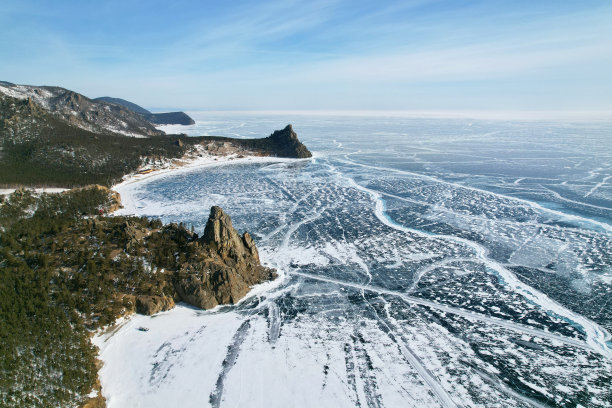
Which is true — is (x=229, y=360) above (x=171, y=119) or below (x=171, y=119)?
below

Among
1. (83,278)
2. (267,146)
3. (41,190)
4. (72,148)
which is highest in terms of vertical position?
(72,148)

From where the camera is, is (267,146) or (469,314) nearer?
(469,314)

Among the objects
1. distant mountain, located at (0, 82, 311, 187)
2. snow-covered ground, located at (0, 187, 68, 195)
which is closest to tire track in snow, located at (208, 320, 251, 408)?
snow-covered ground, located at (0, 187, 68, 195)

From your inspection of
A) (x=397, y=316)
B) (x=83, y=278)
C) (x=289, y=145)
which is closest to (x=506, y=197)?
(x=397, y=316)

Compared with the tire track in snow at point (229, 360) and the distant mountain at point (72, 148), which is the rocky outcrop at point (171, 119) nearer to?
the distant mountain at point (72, 148)

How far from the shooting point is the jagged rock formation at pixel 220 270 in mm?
19562

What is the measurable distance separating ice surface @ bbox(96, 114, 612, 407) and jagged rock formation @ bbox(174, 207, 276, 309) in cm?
84

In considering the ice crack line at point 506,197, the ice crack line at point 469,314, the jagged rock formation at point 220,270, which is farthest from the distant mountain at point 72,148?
the ice crack line at point 469,314

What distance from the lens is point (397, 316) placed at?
18.8m

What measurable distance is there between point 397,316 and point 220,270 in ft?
35.0

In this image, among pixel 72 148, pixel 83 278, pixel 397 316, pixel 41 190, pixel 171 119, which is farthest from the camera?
pixel 171 119

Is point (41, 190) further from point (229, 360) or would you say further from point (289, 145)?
point (289, 145)

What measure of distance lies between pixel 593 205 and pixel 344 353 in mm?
38082

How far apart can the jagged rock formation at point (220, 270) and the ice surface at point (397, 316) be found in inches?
33.1
